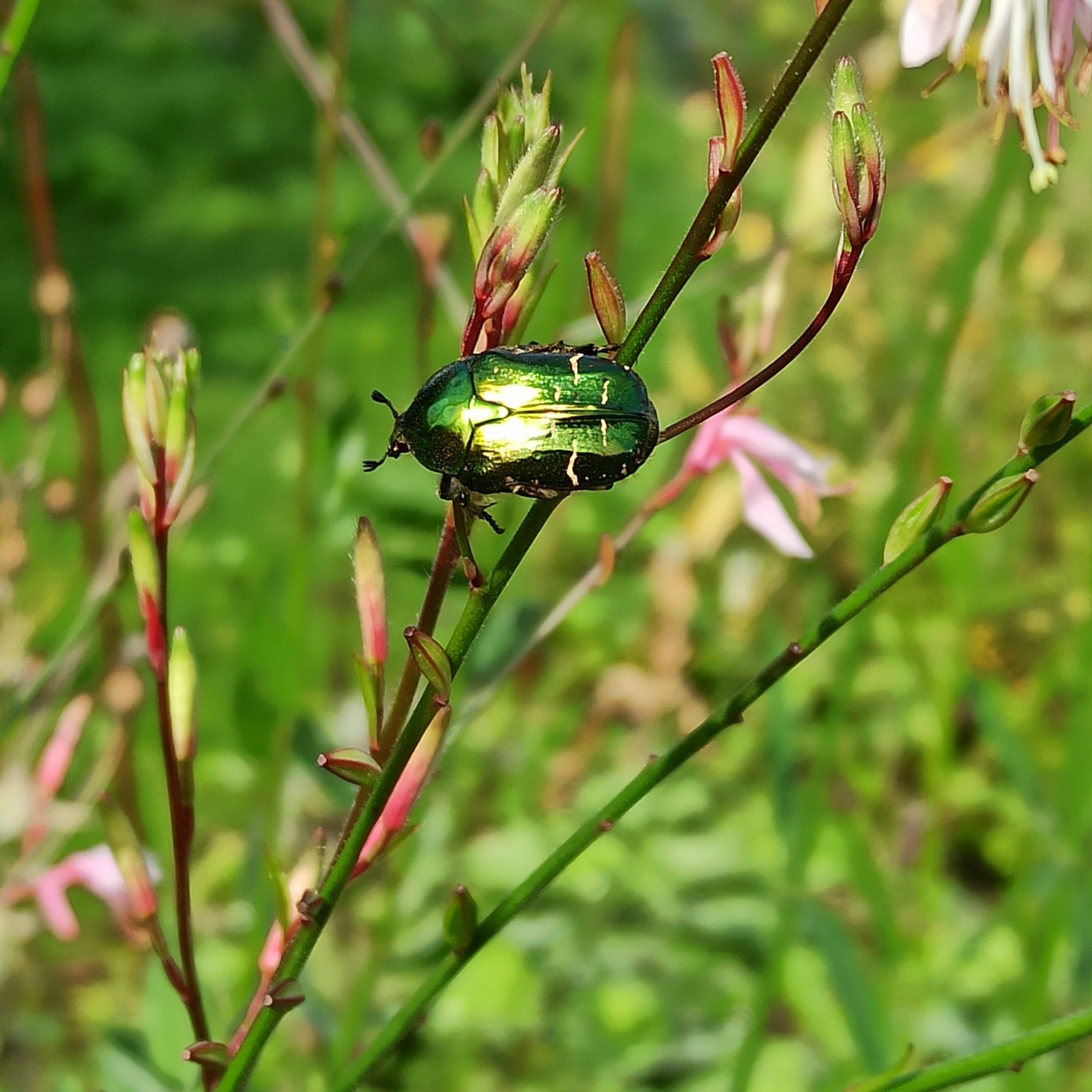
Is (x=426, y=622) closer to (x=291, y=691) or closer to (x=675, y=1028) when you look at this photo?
(x=291, y=691)

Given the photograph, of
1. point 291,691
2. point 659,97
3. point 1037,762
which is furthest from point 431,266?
point 659,97

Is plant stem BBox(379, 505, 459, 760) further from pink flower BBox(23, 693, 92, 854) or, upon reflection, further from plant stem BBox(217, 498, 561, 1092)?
pink flower BBox(23, 693, 92, 854)

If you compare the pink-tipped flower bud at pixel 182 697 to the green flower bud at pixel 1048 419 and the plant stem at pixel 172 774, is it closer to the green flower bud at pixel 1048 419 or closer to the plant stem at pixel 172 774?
the plant stem at pixel 172 774

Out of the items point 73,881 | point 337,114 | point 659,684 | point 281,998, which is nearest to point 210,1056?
point 281,998

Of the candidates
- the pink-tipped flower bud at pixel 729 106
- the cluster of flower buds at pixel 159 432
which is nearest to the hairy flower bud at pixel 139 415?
the cluster of flower buds at pixel 159 432

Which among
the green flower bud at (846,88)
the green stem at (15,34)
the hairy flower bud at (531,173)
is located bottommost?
the hairy flower bud at (531,173)

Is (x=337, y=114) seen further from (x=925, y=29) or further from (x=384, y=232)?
(x=925, y=29)
